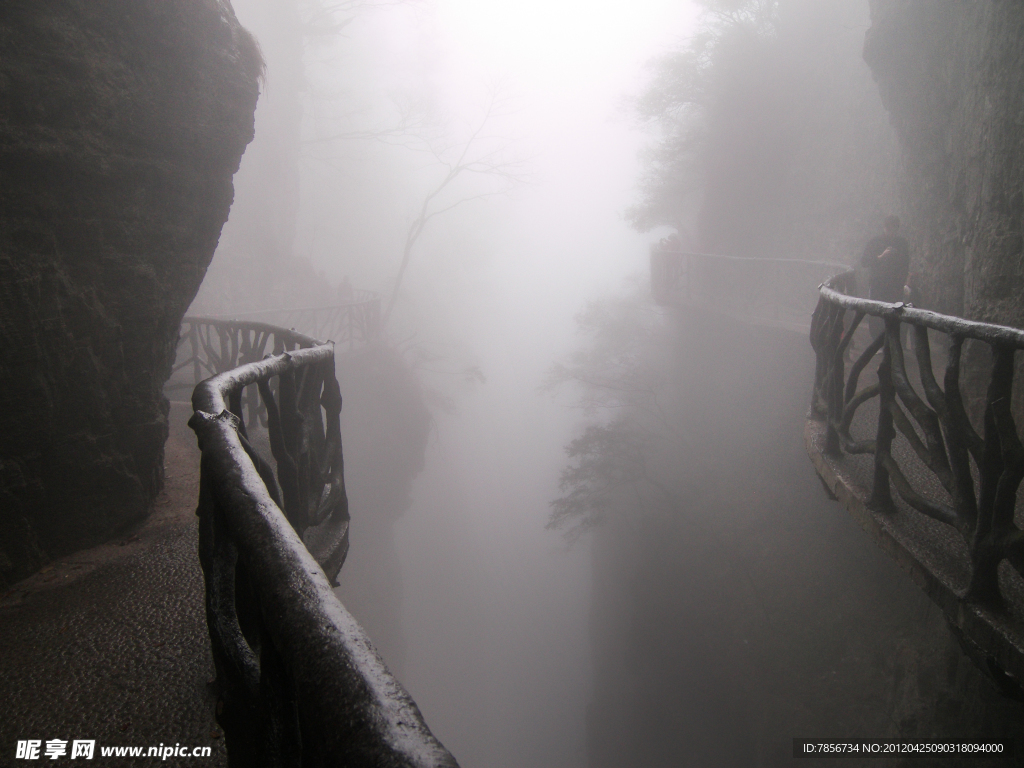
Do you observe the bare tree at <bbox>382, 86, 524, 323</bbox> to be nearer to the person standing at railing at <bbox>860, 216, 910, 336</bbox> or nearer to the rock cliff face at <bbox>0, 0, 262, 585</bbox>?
the person standing at railing at <bbox>860, 216, 910, 336</bbox>

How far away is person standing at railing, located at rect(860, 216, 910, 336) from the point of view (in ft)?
20.0

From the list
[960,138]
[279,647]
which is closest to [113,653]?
[279,647]

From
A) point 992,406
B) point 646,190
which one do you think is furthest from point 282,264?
point 992,406

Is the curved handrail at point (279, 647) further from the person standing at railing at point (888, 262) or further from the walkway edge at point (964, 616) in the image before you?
the person standing at railing at point (888, 262)

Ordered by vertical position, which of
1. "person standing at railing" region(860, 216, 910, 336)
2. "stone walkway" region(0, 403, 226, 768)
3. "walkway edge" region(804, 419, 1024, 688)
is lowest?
"stone walkway" region(0, 403, 226, 768)

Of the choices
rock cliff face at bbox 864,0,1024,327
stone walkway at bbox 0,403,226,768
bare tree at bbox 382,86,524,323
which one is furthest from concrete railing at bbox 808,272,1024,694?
bare tree at bbox 382,86,524,323

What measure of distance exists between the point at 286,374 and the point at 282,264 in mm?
19608

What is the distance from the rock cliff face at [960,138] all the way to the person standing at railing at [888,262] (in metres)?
0.52

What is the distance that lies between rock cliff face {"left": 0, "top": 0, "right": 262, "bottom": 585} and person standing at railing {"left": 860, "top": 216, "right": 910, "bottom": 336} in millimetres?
5984

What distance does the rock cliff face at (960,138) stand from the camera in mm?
4520

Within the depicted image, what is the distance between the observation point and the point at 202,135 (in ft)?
12.2

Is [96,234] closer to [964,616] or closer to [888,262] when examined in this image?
[964,616]

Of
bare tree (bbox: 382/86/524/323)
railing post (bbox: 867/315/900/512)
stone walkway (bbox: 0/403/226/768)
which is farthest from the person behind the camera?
bare tree (bbox: 382/86/524/323)

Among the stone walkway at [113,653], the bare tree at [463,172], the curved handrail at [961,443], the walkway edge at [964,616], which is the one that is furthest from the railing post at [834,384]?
the bare tree at [463,172]
